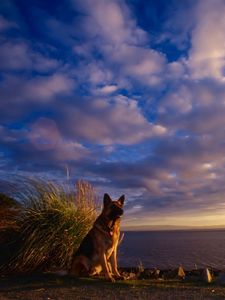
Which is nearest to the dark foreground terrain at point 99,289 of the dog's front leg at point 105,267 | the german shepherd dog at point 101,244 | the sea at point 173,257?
the dog's front leg at point 105,267

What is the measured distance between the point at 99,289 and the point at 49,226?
3799mm

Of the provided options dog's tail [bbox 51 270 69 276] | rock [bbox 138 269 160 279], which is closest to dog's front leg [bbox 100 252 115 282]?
dog's tail [bbox 51 270 69 276]

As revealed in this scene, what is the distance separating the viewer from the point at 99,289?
31.6 ft

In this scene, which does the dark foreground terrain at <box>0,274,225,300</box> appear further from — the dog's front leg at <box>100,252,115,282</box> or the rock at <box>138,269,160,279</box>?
the rock at <box>138,269,160,279</box>

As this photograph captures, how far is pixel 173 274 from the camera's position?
486 inches

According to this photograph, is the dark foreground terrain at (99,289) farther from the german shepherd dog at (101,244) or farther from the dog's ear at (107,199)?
the dog's ear at (107,199)

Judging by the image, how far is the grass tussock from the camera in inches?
492

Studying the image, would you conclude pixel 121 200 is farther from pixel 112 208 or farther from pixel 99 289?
pixel 99 289

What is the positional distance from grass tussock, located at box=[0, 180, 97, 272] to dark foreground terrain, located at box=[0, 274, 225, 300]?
1143mm

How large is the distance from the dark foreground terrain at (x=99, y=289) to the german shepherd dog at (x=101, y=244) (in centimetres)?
41

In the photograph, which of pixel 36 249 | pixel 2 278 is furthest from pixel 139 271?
pixel 2 278

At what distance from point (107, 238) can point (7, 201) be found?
5.08 metres

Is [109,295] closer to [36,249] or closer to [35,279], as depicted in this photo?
[35,279]

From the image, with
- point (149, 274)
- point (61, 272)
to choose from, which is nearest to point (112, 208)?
point (61, 272)
